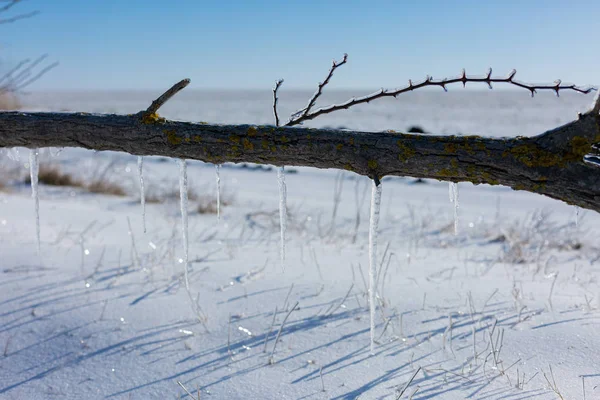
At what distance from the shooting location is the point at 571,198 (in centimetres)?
176

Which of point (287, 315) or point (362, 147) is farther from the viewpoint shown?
point (287, 315)

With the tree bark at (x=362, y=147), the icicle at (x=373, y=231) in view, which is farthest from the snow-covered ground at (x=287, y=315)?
the tree bark at (x=362, y=147)

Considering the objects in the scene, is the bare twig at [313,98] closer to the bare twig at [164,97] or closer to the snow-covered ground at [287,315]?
the bare twig at [164,97]

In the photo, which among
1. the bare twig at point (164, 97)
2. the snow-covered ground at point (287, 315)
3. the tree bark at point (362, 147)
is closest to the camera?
the tree bark at point (362, 147)

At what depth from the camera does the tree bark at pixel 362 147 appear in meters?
1.75

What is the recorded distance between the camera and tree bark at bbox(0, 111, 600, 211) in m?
1.75

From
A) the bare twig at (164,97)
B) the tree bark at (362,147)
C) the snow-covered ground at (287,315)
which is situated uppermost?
the bare twig at (164,97)

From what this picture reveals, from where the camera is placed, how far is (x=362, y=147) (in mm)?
1989

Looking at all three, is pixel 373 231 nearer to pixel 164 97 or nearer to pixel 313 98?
pixel 313 98

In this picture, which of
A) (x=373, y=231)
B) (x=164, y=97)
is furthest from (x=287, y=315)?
(x=164, y=97)

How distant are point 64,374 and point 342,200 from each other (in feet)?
18.3

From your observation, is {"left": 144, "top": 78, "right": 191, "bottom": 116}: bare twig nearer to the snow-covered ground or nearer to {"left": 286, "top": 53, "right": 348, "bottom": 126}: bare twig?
{"left": 286, "top": 53, "right": 348, "bottom": 126}: bare twig

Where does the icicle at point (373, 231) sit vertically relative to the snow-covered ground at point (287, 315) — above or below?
above

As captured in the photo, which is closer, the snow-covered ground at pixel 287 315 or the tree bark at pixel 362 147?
the tree bark at pixel 362 147
